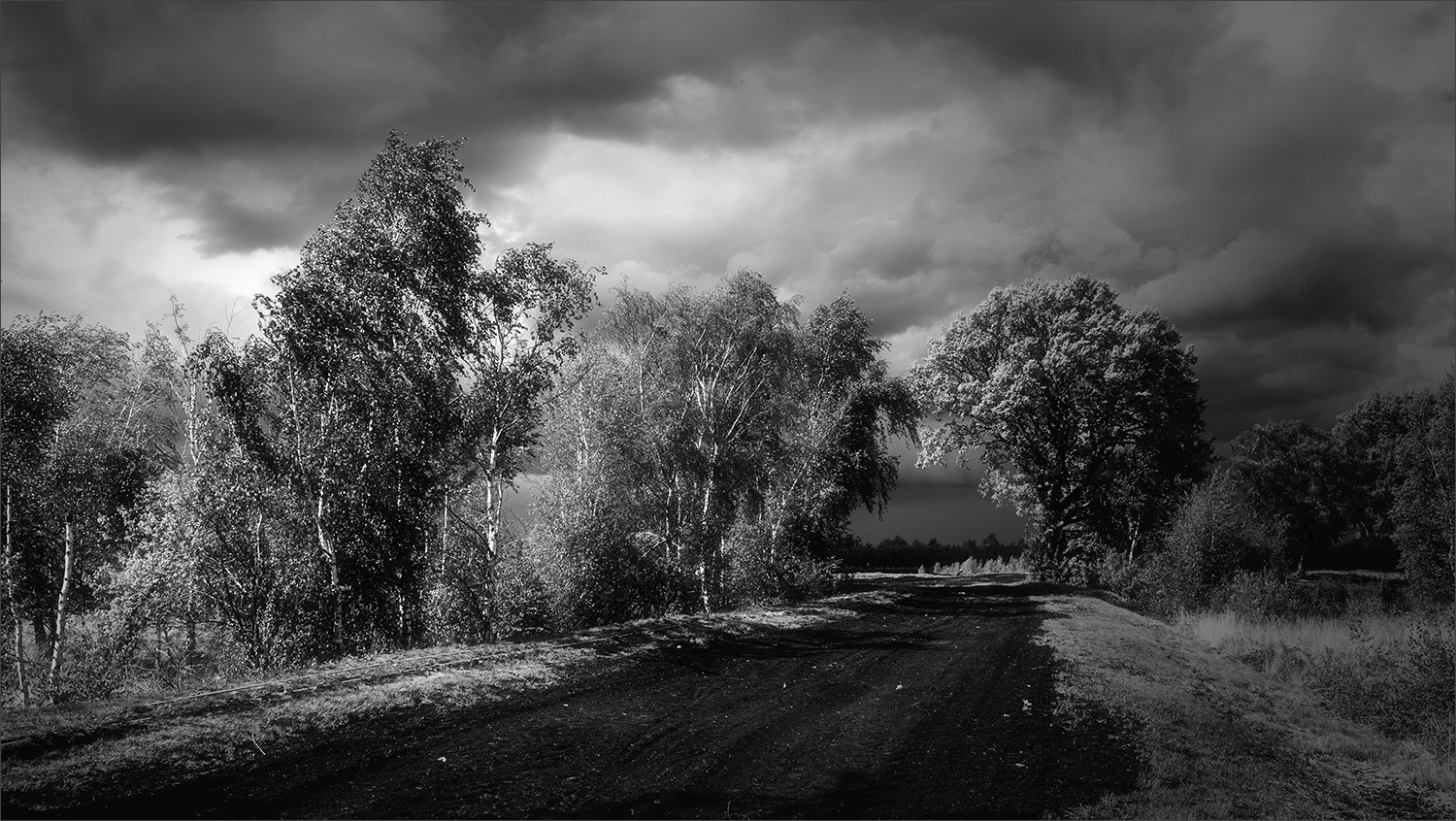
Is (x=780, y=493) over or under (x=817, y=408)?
under

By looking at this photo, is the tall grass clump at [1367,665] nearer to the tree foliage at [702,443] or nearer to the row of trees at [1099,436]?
the row of trees at [1099,436]

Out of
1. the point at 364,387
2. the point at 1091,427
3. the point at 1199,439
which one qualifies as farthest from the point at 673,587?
the point at 1199,439

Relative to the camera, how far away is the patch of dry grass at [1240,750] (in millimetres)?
7234

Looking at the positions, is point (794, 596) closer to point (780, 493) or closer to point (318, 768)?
point (780, 493)

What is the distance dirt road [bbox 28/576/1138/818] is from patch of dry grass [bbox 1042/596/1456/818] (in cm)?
48

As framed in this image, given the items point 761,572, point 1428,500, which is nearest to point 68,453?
point 761,572

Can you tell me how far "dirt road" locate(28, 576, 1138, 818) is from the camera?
5922mm

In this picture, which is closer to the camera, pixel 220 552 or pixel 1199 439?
pixel 220 552

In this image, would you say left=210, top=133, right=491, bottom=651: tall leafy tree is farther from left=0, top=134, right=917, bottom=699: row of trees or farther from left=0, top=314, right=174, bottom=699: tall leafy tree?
left=0, top=314, right=174, bottom=699: tall leafy tree

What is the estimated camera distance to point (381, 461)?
13.9 meters

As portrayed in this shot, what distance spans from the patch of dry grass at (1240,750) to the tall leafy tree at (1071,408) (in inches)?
822

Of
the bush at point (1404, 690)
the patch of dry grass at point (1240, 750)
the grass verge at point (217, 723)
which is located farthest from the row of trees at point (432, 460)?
the bush at point (1404, 690)

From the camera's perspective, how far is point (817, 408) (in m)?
29.5

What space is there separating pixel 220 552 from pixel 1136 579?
33.2 m
